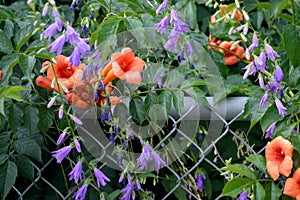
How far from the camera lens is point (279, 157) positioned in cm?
171

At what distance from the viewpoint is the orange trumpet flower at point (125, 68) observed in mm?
1663

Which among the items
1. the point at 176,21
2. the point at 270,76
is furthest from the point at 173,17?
the point at 270,76

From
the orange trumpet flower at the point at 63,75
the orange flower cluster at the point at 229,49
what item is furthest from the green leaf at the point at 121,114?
the orange flower cluster at the point at 229,49

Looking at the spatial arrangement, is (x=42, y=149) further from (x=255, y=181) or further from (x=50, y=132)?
(x=255, y=181)

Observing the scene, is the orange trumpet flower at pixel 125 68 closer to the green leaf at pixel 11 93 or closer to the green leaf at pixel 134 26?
the green leaf at pixel 134 26

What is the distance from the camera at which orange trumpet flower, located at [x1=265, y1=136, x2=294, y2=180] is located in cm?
165

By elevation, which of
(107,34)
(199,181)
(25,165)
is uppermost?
(107,34)

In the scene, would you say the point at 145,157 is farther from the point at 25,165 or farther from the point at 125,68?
the point at 25,165

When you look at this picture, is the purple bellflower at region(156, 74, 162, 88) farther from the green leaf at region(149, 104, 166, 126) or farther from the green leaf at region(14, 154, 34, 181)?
the green leaf at region(14, 154, 34, 181)

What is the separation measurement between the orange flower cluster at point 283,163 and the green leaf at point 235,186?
7 cm

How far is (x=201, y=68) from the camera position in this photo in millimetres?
1952

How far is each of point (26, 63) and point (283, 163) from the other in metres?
0.68

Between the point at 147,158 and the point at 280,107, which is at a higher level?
the point at 280,107

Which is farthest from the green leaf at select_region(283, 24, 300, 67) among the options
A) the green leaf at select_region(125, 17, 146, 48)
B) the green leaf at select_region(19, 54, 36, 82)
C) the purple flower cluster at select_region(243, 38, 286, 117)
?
the green leaf at select_region(19, 54, 36, 82)
